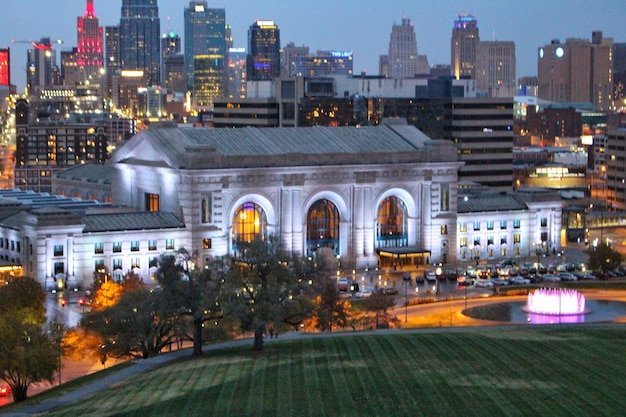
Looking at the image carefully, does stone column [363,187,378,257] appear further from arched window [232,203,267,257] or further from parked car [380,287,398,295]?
parked car [380,287,398,295]

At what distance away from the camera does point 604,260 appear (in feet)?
443

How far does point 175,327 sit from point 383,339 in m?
11.9

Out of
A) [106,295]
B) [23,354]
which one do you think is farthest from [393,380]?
[106,295]

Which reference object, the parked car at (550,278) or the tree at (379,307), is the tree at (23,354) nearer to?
the tree at (379,307)

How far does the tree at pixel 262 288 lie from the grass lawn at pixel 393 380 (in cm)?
183

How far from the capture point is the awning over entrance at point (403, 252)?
145875mm

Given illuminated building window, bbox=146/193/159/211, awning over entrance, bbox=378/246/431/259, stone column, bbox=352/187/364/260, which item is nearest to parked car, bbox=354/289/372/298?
stone column, bbox=352/187/364/260

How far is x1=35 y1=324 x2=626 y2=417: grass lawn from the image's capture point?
67.9 m

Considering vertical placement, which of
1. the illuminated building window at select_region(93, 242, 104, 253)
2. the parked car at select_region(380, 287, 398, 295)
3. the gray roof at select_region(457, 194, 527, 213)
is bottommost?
the parked car at select_region(380, 287, 398, 295)

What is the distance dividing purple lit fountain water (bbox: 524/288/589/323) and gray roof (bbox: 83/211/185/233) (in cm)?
3592

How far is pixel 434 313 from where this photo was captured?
111438mm

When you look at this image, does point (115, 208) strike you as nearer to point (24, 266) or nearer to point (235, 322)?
point (24, 266)

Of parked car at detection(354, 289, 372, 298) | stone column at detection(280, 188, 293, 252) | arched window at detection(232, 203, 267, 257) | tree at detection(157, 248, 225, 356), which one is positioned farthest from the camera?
stone column at detection(280, 188, 293, 252)

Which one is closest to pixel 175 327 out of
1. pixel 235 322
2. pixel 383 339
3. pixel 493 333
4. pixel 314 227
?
pixel 235 322
